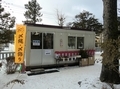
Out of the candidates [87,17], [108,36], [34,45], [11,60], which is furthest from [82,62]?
[87,17]

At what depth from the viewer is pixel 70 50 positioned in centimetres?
1074

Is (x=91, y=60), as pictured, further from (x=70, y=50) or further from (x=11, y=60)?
(x=11, y=60)

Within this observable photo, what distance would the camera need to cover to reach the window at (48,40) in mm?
9562

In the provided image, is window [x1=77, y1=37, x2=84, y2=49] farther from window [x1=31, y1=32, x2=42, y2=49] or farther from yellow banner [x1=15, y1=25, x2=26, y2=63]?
yellow banner [x1=15, y1=25, x2=26, y2=63]

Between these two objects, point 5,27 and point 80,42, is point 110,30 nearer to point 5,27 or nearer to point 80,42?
point 80,42

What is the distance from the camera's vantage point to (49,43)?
32.2ft

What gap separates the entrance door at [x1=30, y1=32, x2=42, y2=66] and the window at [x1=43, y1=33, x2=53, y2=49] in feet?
0.84

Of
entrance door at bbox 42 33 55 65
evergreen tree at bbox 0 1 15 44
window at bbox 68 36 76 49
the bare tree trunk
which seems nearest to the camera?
the bare tree trunk

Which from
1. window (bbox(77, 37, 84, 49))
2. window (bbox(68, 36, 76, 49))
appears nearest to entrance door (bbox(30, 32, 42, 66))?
window (bbox(68, 36, 76, 49))

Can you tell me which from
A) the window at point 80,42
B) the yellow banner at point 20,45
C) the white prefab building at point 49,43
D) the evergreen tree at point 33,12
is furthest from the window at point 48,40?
the evergreen tree at point 33,12

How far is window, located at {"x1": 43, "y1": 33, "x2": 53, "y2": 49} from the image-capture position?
376 inches

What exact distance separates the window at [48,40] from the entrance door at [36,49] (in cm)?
26

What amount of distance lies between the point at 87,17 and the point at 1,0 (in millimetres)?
21400

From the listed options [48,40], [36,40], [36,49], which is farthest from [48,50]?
[36,40]
